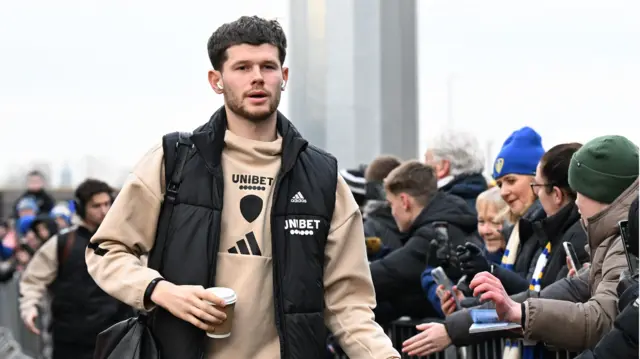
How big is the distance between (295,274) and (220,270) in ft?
0.77

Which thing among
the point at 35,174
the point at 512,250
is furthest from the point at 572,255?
the point at 35,174

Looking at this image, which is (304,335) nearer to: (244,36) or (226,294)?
(226,294)

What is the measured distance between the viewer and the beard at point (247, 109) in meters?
4.66

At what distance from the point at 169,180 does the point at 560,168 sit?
246cm

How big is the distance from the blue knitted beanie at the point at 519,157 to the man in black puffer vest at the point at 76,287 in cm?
369

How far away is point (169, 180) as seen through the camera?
15.1 ft

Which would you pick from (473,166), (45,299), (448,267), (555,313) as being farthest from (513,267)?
(45,299)

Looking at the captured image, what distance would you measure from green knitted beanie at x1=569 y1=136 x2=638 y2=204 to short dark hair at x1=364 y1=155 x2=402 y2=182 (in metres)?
4.15

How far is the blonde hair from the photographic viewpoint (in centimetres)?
786

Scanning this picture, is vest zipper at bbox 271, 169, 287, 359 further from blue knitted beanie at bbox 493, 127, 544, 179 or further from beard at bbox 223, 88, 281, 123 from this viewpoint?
blue knitted beanie at bbox 493, 127, 544, 179

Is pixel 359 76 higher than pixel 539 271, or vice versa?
pixel 359 76

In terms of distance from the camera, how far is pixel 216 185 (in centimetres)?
459

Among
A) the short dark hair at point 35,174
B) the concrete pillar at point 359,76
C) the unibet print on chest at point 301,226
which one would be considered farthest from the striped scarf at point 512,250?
the short dark hair at point 35,174

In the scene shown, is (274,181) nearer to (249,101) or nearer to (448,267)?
(249,101)
